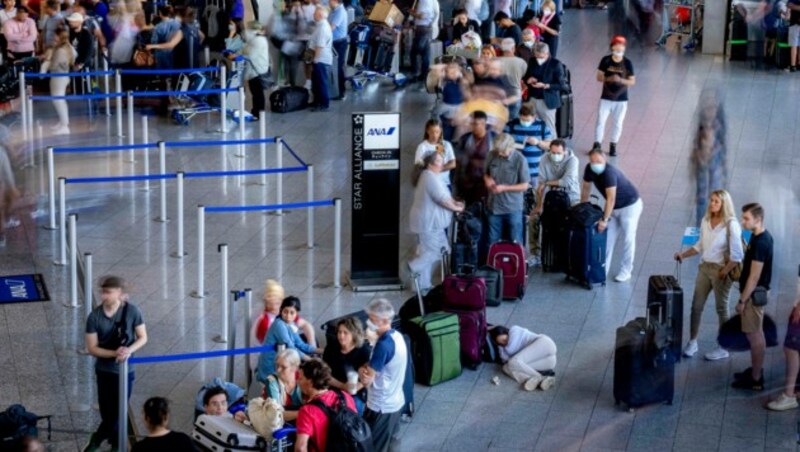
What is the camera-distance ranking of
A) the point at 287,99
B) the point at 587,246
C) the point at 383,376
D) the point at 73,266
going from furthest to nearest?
the point at 287,99 < the point at 587,246 < the point at 73,266 < the point at 383,376

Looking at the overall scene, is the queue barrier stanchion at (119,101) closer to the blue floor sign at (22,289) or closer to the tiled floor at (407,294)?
the tiled floor at (407,294)

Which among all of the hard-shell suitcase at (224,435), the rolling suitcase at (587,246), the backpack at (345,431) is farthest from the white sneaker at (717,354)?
the hard-shell suitcase at (224,435)

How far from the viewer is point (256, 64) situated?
22141mm

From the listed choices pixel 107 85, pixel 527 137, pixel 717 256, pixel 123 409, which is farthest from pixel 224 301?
pixel 107 85

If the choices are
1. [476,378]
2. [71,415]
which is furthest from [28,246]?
[476,378]

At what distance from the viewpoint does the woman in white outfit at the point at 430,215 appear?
14.5m

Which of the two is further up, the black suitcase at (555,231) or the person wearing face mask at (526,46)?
the person wearing face mask at (526,46)

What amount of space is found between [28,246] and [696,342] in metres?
6.94

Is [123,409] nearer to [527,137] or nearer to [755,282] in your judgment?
[755,282]

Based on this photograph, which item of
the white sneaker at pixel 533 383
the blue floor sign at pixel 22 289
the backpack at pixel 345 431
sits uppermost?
the backpack at pixel 345 431

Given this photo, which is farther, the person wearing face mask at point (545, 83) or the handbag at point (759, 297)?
the person wearing face mask at point (545, 83)

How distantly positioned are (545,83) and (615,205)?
513 centimetres

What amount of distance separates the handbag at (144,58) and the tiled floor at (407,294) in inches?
45.0

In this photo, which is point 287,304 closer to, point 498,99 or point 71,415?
point 71,415
